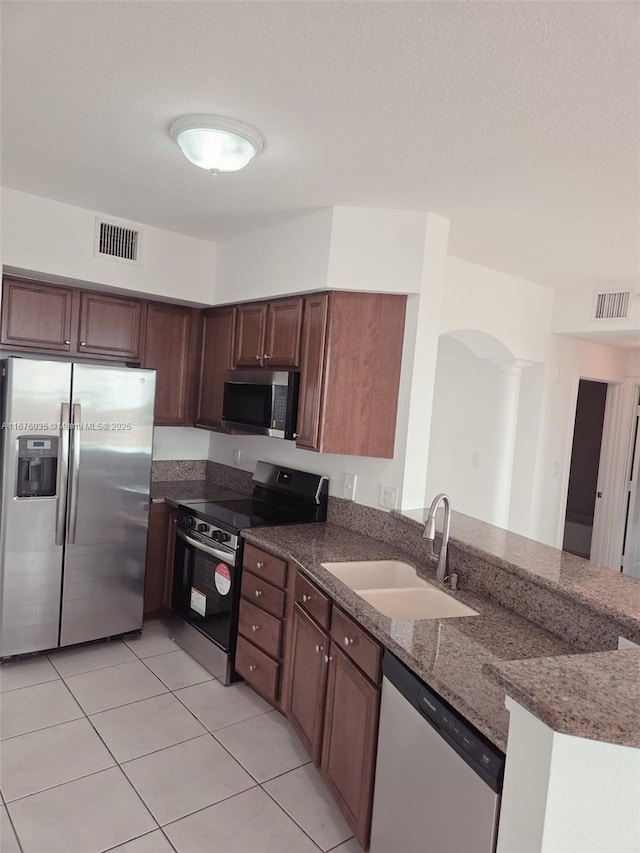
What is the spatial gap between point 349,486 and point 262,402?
2.28 ft

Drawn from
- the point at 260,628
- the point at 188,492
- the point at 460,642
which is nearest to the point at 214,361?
the point at 188,492

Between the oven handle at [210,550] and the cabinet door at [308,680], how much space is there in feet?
1.83

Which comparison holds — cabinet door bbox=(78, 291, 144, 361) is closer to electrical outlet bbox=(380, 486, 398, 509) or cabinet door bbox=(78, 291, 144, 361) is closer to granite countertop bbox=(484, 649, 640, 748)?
electrical outlet bbox=(380, 486, 398, 509)

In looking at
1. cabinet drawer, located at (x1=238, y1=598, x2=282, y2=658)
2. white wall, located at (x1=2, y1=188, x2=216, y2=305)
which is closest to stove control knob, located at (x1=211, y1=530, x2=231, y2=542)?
cabinet drawer, located at (x1=238, y1=598, x2=282, y2=658)

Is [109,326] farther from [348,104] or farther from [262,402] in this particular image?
[348,104]

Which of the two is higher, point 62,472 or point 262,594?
point 62,472

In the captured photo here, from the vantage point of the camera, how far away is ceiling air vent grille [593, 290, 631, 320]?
13.1 ft

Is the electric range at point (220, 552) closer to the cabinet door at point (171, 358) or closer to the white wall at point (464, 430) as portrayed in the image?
the cabinet door at point (171, 358)

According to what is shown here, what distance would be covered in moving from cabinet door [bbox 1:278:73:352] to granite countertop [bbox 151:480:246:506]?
1.10 m

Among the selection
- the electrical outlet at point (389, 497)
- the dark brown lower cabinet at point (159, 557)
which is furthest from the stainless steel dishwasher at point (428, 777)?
the dark brown lower cabinet at point (159, 557)

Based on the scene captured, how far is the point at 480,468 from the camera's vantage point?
469cm

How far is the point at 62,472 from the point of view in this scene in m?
3.12

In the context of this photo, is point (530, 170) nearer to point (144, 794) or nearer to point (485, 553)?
point (485, 553)

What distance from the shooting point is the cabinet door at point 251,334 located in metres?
3.43
